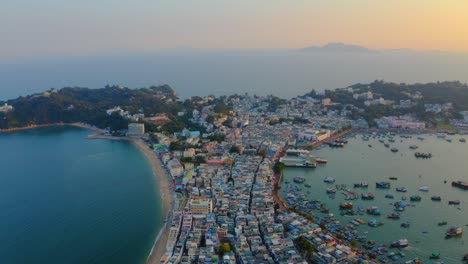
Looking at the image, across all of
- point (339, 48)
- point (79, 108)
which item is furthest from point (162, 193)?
point (339, 48)

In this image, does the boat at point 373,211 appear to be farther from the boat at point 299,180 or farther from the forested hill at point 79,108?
the forested hill at point 79,108

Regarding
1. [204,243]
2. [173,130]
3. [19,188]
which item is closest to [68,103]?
[173,130]

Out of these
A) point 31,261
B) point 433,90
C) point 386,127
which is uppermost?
point 433,90

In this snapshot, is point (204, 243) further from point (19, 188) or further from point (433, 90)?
point (433, 90)

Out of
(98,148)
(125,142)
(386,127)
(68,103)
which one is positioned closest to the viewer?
(98,148)

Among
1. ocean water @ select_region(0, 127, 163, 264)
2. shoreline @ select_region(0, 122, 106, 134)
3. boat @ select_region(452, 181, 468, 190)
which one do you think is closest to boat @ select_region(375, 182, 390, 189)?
boat @ select_region(452, 181, 468, 190)

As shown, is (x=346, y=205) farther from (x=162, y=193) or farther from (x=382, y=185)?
(x=162, y=193)

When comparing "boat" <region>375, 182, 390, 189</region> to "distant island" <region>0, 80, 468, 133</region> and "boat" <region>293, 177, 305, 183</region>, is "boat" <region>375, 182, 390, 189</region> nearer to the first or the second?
"boat" <region>293, 177, 305, 183</region>

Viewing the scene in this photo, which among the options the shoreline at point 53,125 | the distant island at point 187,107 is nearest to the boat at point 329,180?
the distant island at point 187,107
